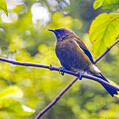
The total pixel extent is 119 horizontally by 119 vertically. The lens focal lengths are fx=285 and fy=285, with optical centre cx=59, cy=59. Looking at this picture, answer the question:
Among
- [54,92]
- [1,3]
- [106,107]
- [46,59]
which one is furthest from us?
[106,107]

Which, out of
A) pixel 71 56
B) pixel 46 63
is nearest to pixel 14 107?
pixel 71 56

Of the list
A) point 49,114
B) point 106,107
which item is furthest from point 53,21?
point 106,107

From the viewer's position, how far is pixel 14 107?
0.78 meters

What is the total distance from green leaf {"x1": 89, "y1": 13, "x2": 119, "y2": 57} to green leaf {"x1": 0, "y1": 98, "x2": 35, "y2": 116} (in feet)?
0.78

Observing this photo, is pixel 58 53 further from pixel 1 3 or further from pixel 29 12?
pixel 29 12

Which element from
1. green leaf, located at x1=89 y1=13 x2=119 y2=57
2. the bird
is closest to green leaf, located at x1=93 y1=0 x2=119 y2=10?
green leaf, located at x1=89 y1=13 x2=119 y2=57

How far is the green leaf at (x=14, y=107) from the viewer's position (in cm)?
76

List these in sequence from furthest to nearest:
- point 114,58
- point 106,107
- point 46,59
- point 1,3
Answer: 1. point 114,58
2. point 106,107
3. point 46,59
4. point 1,3

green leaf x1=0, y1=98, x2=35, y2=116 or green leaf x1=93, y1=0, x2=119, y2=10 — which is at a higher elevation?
green leaf x1=93, y1=0, x2=119, y2=10

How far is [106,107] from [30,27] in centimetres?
82

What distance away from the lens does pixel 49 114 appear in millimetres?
1878

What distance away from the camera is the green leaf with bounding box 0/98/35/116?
0.76 m

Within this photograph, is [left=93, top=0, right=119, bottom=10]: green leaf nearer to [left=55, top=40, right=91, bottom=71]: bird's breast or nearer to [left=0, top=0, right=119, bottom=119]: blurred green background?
[left=55, top=40, right=91, bottom=71]: bird's breast

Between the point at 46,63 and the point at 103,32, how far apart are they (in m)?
0.73
